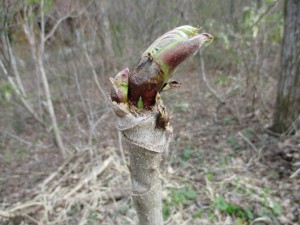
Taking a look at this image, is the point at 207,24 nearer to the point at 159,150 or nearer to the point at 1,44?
the point at 1,44

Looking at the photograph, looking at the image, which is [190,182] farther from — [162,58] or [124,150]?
[162,58]

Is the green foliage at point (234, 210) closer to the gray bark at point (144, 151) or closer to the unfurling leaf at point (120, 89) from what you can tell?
the gray bark at point (144, 151)

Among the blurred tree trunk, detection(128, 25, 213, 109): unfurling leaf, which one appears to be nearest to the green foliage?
the blurred tree trunk

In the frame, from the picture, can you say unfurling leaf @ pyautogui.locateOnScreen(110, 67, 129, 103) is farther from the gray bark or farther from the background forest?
the background forest

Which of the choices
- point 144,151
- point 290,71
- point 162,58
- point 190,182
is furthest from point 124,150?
point 162,58

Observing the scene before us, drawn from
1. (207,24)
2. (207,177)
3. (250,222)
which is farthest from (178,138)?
(207,24)
